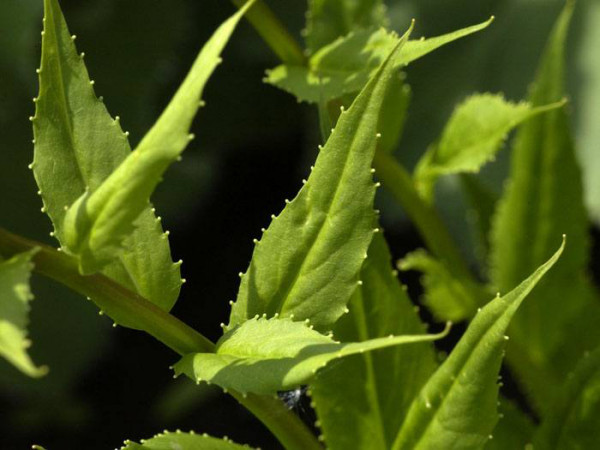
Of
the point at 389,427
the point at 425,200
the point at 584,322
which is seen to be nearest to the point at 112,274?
the point at 389,427

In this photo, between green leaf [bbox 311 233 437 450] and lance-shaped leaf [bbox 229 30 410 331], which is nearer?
lance-shaped leaf [bbox 229 30 410 331]

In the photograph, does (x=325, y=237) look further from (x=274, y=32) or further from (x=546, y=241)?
(x=546, y=241)

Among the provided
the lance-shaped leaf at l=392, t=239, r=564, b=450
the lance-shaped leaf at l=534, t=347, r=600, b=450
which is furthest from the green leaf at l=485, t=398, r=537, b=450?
the lance-shaped leaf at l=392, t=239, r=564, b=450

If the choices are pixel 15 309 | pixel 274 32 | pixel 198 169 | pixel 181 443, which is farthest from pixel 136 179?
pixel 198 169

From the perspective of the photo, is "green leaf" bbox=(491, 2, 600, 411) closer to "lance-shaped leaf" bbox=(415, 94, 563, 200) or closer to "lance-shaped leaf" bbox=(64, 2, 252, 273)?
"lance-shaped leaf" bbox=(415, 94, 563, 200)

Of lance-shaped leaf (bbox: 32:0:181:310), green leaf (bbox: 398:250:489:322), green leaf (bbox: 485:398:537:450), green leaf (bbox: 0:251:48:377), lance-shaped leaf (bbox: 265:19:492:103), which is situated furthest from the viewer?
green leaf (bbox: 398:250:489:322)

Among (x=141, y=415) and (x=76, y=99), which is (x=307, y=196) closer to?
(x=76, y=99)
